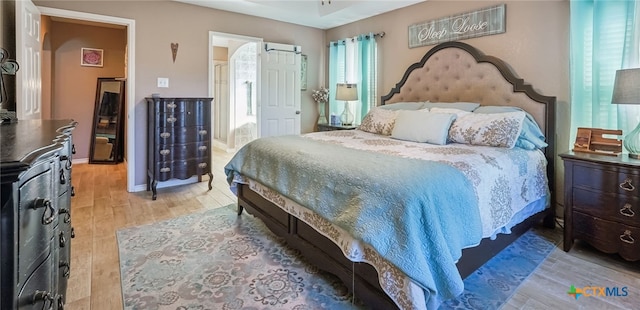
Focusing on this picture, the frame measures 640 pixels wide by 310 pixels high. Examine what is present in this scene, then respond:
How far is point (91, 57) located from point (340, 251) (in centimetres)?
589

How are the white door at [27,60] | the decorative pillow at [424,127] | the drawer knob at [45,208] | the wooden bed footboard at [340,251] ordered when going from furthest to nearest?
the decorative pillow at [424,127]
the white door at [27,60]
the wooden bed footboard at [340,251]
the drawer knob at [45,208]

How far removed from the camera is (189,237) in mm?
2631

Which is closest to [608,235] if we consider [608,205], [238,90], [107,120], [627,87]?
[608,205]

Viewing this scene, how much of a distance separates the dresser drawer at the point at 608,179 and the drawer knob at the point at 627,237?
0.84 ft

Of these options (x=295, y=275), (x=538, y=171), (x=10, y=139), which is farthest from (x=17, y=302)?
(x=538, y=171)

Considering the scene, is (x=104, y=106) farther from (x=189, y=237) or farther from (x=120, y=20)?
(x=189, y=237)

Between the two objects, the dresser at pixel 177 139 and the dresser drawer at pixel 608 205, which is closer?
the dresser drawer at pixel 608 205

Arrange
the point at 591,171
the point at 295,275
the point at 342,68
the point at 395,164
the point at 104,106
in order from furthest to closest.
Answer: the point at 104,106
the point at 342,68
the point at 591,171
the point at 295,275
the point at 395,164

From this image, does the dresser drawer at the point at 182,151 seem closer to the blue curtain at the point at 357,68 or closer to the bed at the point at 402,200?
the bed at the point at 402,200

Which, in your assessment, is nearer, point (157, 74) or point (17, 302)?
point (17, 302)

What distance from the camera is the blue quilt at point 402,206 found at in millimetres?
1426

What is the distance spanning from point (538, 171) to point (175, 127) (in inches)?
144

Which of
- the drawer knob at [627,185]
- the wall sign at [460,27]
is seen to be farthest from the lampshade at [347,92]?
the drawer knob at [627,185]

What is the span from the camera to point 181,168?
387 centimetres
